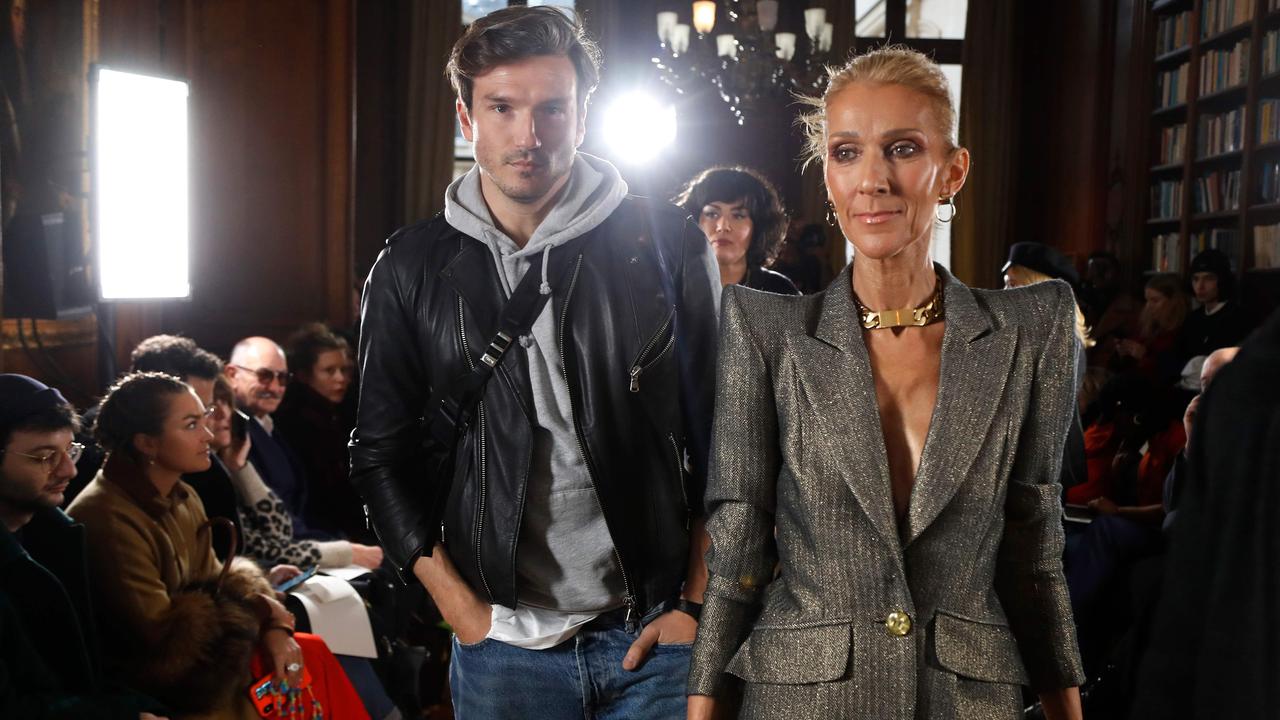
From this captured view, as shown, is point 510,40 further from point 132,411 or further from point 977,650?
point 132,411

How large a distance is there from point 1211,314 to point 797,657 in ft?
19.0

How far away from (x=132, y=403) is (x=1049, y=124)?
28.5 feet

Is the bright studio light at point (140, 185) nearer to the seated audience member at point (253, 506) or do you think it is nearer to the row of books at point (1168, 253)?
the seated audience member at point (253, 506)

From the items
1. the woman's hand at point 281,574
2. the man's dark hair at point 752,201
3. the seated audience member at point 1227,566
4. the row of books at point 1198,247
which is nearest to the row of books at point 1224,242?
the row of books at point 1198,247

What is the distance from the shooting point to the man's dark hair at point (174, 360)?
11.3 ft

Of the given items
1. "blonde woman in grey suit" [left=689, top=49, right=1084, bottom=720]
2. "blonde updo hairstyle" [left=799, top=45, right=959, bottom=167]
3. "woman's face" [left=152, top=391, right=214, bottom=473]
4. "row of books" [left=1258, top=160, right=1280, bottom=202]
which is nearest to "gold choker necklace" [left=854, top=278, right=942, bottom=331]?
"blonde woman in grey suit" [left=689, top=49, right=1084, bottom=720]

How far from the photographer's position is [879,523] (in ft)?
3.84

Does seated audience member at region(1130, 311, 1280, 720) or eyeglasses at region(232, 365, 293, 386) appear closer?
seated audience member at region(1130, 311, 1280, 720)

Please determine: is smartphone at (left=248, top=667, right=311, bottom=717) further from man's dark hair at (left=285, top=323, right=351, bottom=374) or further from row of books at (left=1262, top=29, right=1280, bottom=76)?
row of books at (left=1262, top=29, right=1280, bottom=76)

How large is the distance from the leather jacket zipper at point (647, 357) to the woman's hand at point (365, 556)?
8.86ft

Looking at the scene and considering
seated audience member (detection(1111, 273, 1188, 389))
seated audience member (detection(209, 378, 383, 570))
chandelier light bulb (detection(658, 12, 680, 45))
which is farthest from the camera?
chandelier light bulb (detection(658, 12, 680, 45))

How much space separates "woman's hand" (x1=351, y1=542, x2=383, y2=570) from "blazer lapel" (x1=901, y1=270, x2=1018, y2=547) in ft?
9.87

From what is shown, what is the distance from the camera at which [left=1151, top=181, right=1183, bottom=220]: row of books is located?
802cm

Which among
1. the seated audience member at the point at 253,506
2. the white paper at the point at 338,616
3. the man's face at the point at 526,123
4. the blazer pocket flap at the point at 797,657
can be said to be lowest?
the white paper at the point at 338,616
